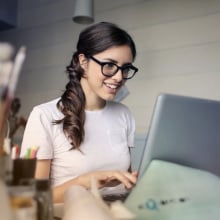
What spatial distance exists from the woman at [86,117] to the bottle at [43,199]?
2.34 ft

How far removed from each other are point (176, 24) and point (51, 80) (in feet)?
3.65

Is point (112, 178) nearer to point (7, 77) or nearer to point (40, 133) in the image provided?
A: point (40, 133)

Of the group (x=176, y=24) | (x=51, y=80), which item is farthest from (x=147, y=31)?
(x=51, y=80)

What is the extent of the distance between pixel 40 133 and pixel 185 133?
0.66 metres

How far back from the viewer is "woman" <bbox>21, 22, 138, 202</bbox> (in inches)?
47.4

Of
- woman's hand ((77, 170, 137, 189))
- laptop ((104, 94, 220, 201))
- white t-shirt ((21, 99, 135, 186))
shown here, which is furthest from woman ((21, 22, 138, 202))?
laptop ((104, 94, 220, 201))

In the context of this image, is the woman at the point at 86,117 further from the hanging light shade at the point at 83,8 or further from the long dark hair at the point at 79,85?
the hanging light shade at the point at 83,8

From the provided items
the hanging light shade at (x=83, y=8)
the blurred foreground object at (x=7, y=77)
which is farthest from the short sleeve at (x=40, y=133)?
the hanging light shade at (x=83, y=8)

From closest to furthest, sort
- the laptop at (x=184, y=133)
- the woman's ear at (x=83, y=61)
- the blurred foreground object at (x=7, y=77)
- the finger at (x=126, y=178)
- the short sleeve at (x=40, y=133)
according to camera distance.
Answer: the blurred foreground object at (x=7, y=77), the laptop at (x=184, y=133), the finger at (x=126, y=178), the short sleeve at (x=40, y=133), the woman's ear at (x=83, y=61)

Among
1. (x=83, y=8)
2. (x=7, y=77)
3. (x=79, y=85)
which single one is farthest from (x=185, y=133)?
(x=83, y=8)

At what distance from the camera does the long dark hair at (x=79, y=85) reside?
1.23 meters

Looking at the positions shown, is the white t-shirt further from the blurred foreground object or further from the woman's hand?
the blurred foreground object

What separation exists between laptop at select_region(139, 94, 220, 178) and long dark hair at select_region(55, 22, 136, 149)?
66 cm

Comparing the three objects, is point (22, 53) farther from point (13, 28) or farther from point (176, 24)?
point (13, 28)
